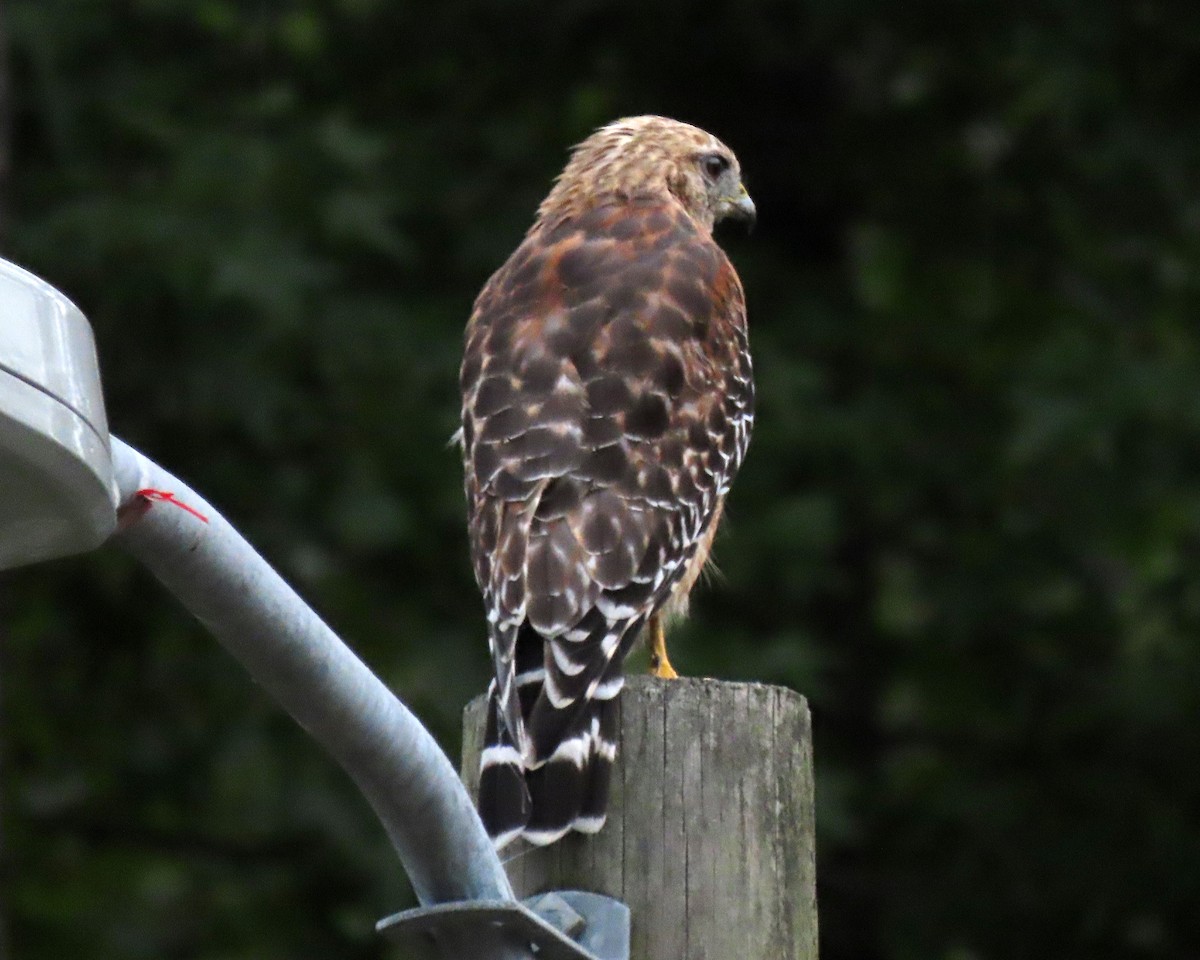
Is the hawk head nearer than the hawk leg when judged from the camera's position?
No

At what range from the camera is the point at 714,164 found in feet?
20.3

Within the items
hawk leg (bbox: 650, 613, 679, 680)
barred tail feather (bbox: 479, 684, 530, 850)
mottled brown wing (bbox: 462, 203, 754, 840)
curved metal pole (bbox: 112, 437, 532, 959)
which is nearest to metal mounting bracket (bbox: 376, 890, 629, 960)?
curved metal pole (bbox: 112, 437, 532, 959)

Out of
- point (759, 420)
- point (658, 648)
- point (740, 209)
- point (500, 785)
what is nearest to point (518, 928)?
point (500, 785)

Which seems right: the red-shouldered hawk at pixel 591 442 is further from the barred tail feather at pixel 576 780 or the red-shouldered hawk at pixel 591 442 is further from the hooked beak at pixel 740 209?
the hooked beak at pixel 740 209

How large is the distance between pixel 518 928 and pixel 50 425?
1.06 m

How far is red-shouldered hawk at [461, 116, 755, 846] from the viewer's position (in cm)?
367

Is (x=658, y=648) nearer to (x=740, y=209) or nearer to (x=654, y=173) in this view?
(x=654, y=173)

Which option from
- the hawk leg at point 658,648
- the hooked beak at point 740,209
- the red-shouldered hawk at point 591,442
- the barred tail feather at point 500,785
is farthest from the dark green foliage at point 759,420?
the barred tail feather at point 500,785

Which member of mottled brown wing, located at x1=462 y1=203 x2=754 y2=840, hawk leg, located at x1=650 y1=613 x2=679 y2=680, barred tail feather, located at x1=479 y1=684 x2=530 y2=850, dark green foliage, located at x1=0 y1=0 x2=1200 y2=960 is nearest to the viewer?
barred tail feather, located at x1=479 y1=684 x2=530 y2=850

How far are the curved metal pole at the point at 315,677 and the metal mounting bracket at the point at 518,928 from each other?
0.7 inches

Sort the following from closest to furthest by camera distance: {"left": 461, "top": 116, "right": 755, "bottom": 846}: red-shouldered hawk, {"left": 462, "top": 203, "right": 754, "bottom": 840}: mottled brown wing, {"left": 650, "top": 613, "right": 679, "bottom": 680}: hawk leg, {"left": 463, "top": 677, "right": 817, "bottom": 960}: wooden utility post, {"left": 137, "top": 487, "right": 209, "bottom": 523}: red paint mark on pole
Result: {"left": 137, "top": 487, "right": 209, "bottom": 523}: red paint mark on pole < {"left": 463, "top": 677, "right": 817, "bottom": 960}: wooden utility post < {"left": 461, "top": 116, "right": 755, "bottom": 846}: red-shouldered hawk < {"left": 462, "top": 203, "right": 754, "bottom": 840}: mottled brown wing < {"left": 650, "top": 613, "right": 679, "bottom": 680}: hawk leg

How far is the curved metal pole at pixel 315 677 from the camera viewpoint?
2.15 meters

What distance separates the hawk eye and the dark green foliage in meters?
2.36

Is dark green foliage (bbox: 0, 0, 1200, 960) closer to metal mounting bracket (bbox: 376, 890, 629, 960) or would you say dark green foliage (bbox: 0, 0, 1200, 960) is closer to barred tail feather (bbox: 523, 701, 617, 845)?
barred tail feather (bbox: 523, 701, 617, 845)
